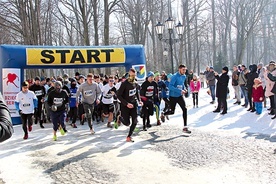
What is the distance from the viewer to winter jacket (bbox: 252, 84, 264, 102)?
34.2 ft

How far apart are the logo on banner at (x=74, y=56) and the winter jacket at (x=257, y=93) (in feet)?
18.2

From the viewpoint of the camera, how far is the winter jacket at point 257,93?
1043cm

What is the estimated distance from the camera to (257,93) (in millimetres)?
10477

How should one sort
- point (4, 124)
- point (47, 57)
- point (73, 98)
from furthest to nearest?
point (47, 57), point (73, 98), point (4, 124)

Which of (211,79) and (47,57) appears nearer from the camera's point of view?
(47,57)

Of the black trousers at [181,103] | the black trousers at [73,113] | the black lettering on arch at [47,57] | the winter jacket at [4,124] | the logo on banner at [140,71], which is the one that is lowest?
the black trousers at [73,113]

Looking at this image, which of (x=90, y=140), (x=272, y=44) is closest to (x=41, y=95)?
(x=90, y=140)

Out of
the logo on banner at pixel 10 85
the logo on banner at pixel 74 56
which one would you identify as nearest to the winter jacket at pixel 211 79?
the logo on banner at pixel 74 56

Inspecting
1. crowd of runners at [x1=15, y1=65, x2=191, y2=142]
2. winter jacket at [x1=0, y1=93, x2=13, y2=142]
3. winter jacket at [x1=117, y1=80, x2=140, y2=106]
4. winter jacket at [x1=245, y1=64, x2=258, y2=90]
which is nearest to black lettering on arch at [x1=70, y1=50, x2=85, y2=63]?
crowd of runners at [x1=15, y1=65, x2=191, y2=142]

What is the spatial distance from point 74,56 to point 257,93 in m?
7.32

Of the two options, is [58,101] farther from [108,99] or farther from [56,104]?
[108,99]

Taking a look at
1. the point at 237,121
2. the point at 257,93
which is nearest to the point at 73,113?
the point at 237,121

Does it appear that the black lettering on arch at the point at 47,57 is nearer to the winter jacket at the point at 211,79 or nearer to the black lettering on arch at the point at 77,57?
the black lettering on arch at the point at 77,57

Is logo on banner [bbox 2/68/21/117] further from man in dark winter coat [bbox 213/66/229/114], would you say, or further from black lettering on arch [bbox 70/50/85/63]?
man in dark winter coat [bbox 213/66/229/114]
